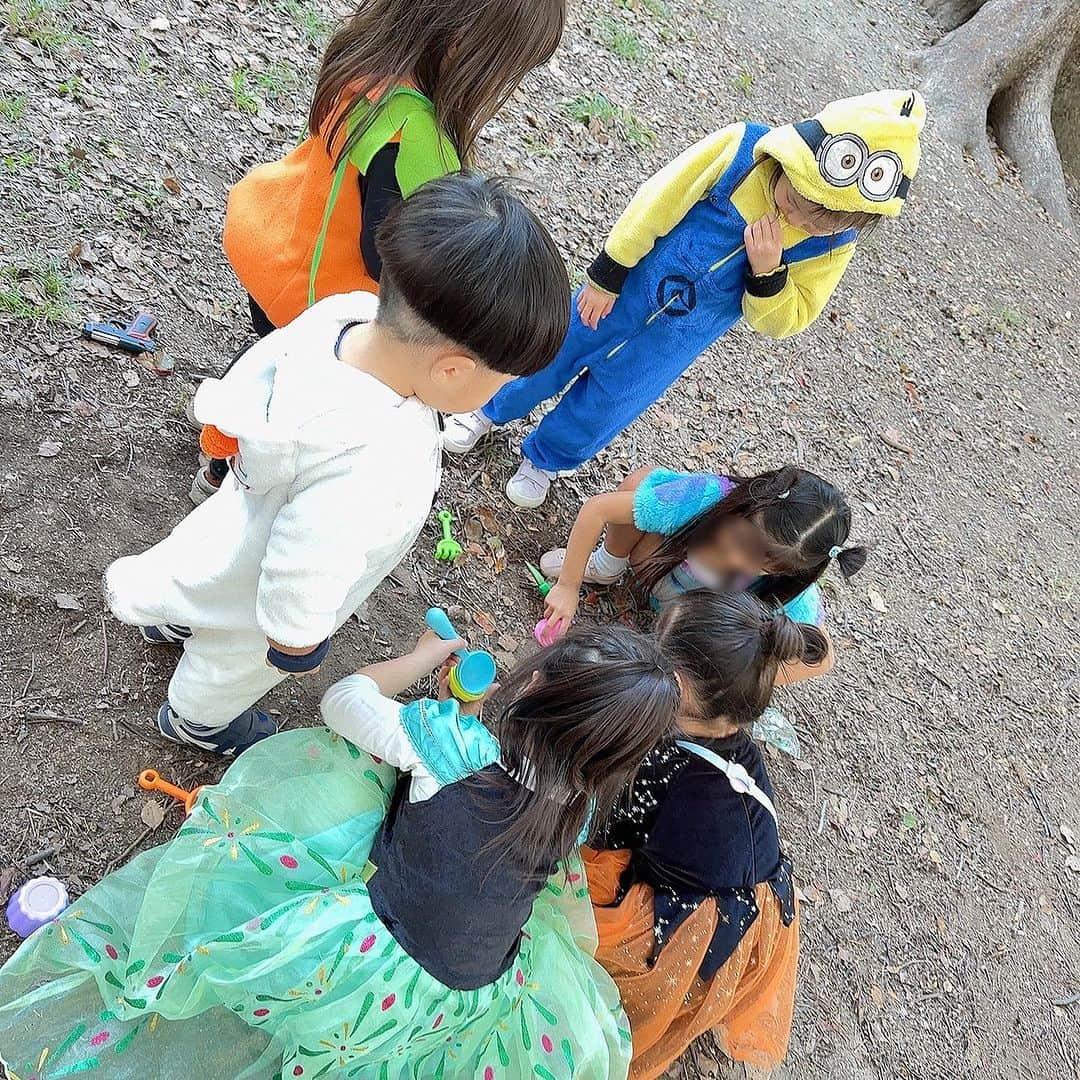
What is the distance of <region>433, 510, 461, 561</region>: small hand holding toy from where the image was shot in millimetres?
3242

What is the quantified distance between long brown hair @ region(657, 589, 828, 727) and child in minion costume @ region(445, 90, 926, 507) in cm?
87

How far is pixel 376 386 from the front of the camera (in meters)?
1.67

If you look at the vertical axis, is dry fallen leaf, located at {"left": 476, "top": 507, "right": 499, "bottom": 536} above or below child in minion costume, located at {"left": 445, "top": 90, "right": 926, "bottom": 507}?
below

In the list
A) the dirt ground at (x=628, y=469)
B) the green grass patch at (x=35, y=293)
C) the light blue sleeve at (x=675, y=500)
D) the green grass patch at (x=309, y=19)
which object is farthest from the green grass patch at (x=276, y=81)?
the light blue sleeve at (x=675, y=500)

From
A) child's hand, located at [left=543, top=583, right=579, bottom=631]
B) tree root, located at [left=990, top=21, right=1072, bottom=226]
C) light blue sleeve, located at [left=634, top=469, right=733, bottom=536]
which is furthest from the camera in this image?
tree root, located at [left=990, top=21, right=1072, bottom=226]

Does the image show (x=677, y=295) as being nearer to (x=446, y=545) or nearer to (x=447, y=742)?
(x=446, y=545)

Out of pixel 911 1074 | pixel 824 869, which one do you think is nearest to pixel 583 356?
pixel 824 869

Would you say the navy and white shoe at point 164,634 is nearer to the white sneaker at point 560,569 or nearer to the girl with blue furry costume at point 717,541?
the girl with blue furry costume at point 717,541

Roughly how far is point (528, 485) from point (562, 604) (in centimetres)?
53

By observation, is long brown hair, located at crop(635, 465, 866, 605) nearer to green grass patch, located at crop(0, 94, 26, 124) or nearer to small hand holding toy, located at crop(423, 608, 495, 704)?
small hand holding toy, located at crop(423, 608, 495, 704)

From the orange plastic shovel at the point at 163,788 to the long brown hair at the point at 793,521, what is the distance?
1.82 meters

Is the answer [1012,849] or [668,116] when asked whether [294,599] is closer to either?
[1012,849]

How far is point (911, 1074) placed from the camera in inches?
121

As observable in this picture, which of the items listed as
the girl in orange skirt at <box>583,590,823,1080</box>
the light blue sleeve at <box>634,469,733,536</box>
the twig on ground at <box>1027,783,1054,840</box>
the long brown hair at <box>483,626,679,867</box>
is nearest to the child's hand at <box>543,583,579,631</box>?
the light blue sleeve at <box>634,469,733,536</box>
